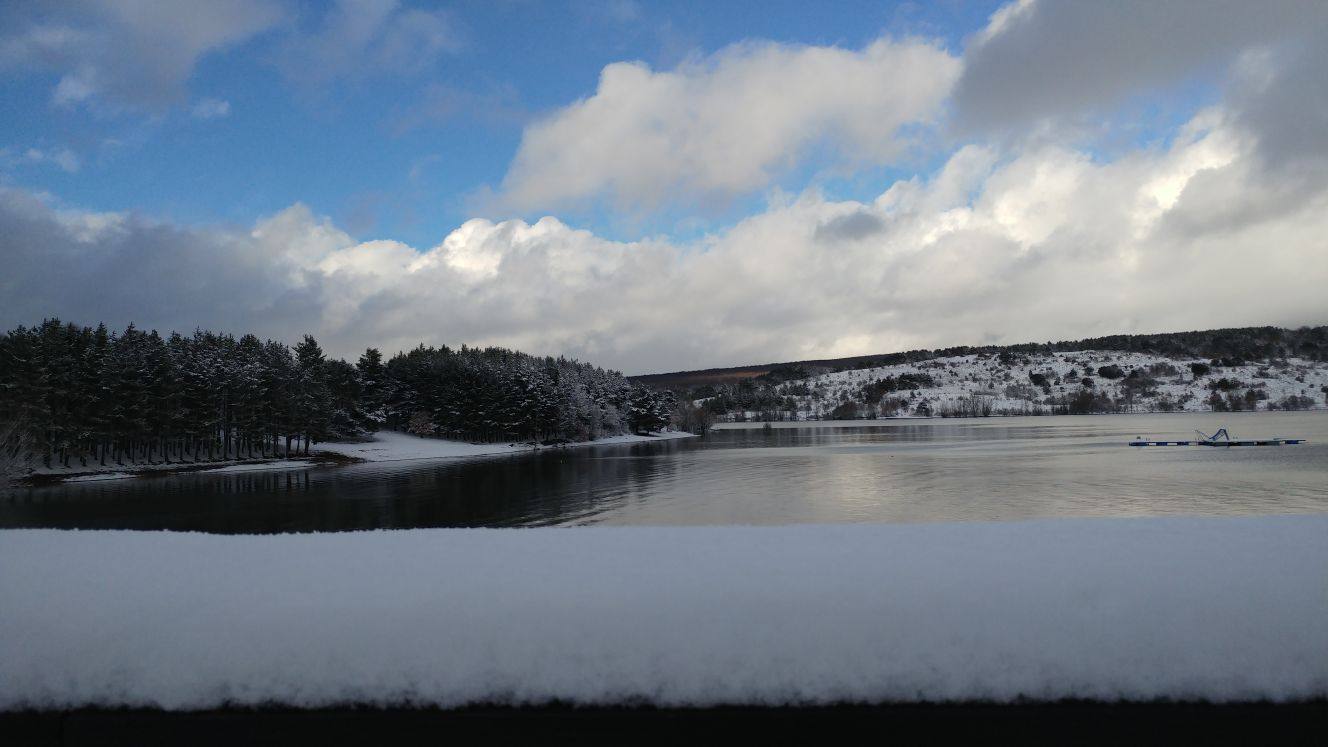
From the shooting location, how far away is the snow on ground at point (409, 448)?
9162 centimetres

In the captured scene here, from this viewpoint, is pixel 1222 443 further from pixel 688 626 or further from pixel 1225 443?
pixel 688 626

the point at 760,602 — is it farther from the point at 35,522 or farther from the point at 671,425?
the point at 671,425

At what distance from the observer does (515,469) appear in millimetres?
67875

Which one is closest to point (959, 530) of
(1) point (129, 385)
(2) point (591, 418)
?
(1) point (129, 385)

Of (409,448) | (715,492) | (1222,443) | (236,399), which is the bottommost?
(1222,443)

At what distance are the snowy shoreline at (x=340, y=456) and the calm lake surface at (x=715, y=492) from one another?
4.56 meters

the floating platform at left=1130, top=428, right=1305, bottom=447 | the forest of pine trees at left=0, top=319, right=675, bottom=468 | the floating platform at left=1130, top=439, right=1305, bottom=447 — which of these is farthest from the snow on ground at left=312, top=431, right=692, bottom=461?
the floating platform at left=1130, top=428, right=1305, bottom=447

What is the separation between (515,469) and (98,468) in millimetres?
43868

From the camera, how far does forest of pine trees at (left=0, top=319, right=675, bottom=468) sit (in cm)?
6456

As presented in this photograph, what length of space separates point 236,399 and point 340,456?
13.9 meters

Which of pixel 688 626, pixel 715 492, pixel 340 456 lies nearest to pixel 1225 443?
pixel 715 492

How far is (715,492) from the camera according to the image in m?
43.2

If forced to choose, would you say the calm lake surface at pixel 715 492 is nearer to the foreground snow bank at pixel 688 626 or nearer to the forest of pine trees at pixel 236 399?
the forest of pine trees at pixel 236 399

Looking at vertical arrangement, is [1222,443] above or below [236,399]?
below
